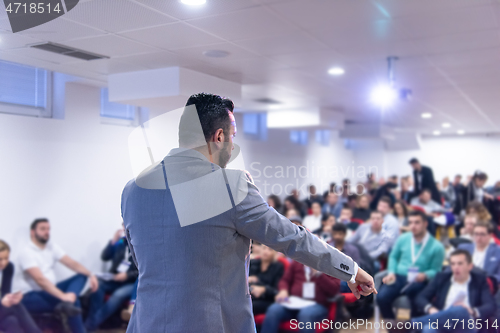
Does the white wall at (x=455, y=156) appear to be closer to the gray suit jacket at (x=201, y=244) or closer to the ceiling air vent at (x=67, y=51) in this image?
the ceiling air vent at (x=67, y=51)

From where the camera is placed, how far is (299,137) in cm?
1020

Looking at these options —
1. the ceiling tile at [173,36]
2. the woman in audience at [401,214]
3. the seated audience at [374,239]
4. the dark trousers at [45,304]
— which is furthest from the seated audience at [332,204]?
the ceiling tile at [173,36]

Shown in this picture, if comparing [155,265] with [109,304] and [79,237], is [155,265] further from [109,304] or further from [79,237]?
[79,237]

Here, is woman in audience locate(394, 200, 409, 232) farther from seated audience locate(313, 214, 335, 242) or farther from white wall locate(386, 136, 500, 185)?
white wall locate(386, 136, 500, 185)

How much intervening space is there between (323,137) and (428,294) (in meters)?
7.61

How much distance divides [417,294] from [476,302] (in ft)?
1.70

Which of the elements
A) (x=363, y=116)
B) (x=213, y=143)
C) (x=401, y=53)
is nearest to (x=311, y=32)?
(x=401, y=53)

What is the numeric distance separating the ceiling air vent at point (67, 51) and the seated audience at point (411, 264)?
3135 millimetres

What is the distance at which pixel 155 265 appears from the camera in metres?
1.31

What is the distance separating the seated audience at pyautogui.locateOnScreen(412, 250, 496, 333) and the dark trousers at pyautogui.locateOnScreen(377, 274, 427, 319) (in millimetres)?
190

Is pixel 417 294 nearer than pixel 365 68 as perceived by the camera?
Yes

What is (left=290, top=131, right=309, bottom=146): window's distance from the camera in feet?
32.6

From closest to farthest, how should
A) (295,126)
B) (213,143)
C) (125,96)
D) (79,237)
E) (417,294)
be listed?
(213,143) < (417,294) < (125,96) < (79,237) < (295,126)

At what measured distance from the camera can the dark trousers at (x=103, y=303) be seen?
477cm
